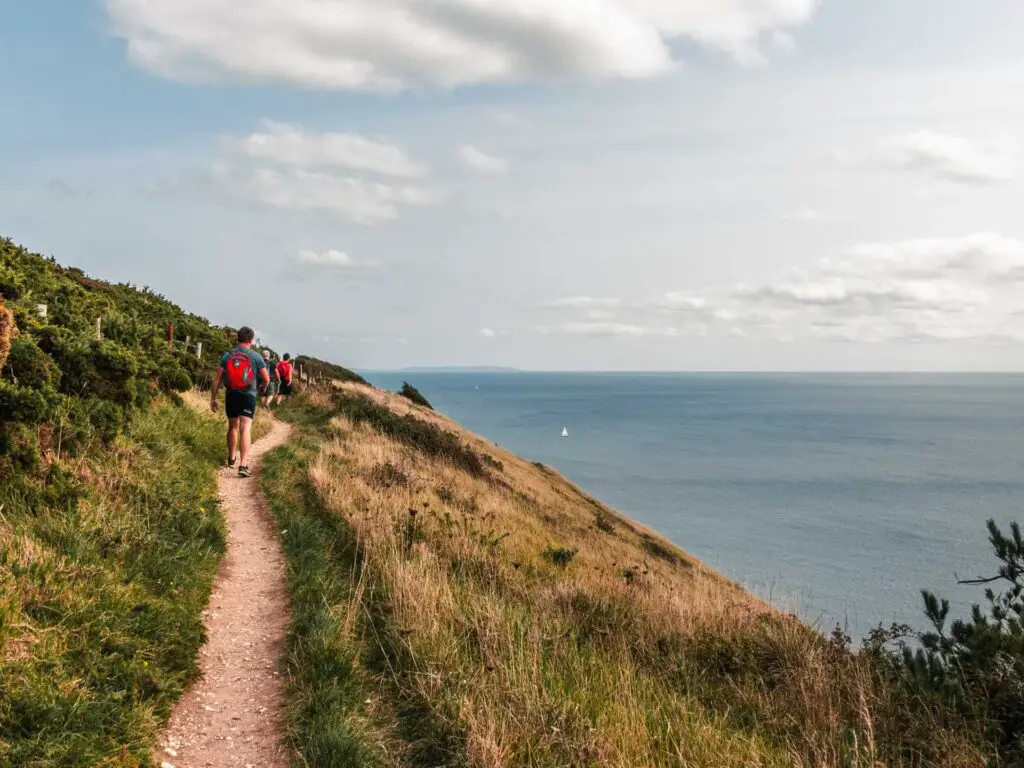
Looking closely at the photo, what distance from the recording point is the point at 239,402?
10930 millimetres

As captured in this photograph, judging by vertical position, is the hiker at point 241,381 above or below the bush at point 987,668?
above

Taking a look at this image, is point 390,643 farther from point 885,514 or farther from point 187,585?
point 885,514

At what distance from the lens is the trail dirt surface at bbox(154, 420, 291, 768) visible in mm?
3926

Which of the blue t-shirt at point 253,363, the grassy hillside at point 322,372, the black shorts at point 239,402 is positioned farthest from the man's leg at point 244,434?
the grassy hillside at point 322,372

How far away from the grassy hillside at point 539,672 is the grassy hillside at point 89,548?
101cm

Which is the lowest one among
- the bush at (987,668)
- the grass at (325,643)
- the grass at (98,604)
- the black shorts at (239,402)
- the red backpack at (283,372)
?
the bush at (987,668)

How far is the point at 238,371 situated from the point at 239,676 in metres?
7.08

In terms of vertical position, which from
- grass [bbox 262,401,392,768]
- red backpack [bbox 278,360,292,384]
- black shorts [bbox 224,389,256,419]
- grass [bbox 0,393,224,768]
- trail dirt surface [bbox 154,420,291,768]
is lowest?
trail dirt surface [bbox 154,420,291,768]

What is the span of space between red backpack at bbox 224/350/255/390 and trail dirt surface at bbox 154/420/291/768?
11.8ft

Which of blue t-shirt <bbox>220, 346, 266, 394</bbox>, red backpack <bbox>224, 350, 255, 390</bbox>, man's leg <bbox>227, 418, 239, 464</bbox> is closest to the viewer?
red backpack <bbox>224, 350, 255, 390</bbox>

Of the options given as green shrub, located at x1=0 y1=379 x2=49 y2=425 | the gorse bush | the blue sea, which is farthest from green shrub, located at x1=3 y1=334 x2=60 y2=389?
the blue sea

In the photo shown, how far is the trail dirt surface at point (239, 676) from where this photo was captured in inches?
155

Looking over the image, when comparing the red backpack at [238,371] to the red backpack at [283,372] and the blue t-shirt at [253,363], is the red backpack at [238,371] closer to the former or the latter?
the blue t-shirt at [253,363]

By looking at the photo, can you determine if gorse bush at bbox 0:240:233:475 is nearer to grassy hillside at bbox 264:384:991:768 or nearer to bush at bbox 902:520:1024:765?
grassy hillside at bbox 264:384:991:768
